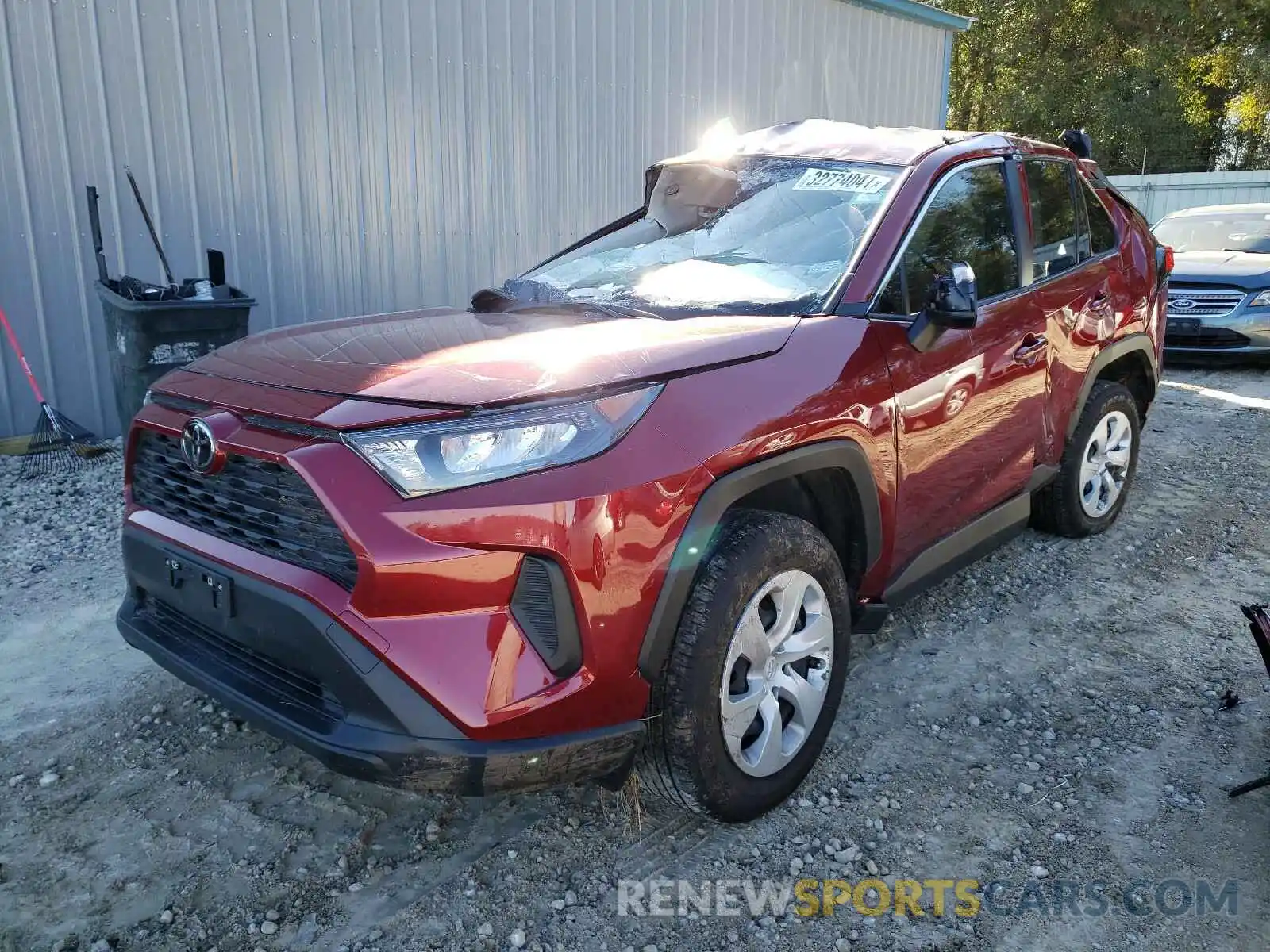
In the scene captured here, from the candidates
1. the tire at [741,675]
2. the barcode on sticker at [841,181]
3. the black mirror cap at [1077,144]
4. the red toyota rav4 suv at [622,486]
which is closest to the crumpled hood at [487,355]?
the red toyota rav4 suv at [622,486]

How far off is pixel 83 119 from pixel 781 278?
4881 mm

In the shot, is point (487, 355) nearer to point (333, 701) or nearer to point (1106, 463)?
point (333, 701)

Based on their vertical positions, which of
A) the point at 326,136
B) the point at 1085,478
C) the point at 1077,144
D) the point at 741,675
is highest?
the point at 326,136

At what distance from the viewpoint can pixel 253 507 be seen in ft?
7.45

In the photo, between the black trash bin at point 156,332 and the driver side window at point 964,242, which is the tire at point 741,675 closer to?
the driver side window at point 964,242

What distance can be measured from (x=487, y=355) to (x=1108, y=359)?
10.2ft

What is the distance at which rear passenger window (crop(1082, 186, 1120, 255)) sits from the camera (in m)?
4.41

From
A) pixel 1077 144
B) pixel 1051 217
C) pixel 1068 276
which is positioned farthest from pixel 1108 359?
pixel 1077 144

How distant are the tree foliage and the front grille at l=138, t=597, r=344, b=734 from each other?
96.0 feet

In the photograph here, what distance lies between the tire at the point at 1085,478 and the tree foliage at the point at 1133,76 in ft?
85.6

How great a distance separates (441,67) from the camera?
732 cm

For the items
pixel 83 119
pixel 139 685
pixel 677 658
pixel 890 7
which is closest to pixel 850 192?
pixel 677 658

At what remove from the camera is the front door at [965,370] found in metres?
2.98

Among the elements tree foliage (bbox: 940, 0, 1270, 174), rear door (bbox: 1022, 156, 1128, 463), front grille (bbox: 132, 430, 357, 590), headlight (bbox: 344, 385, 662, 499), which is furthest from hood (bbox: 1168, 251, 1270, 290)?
tree foliage (bbox: 940, 0, 1270, 174)
